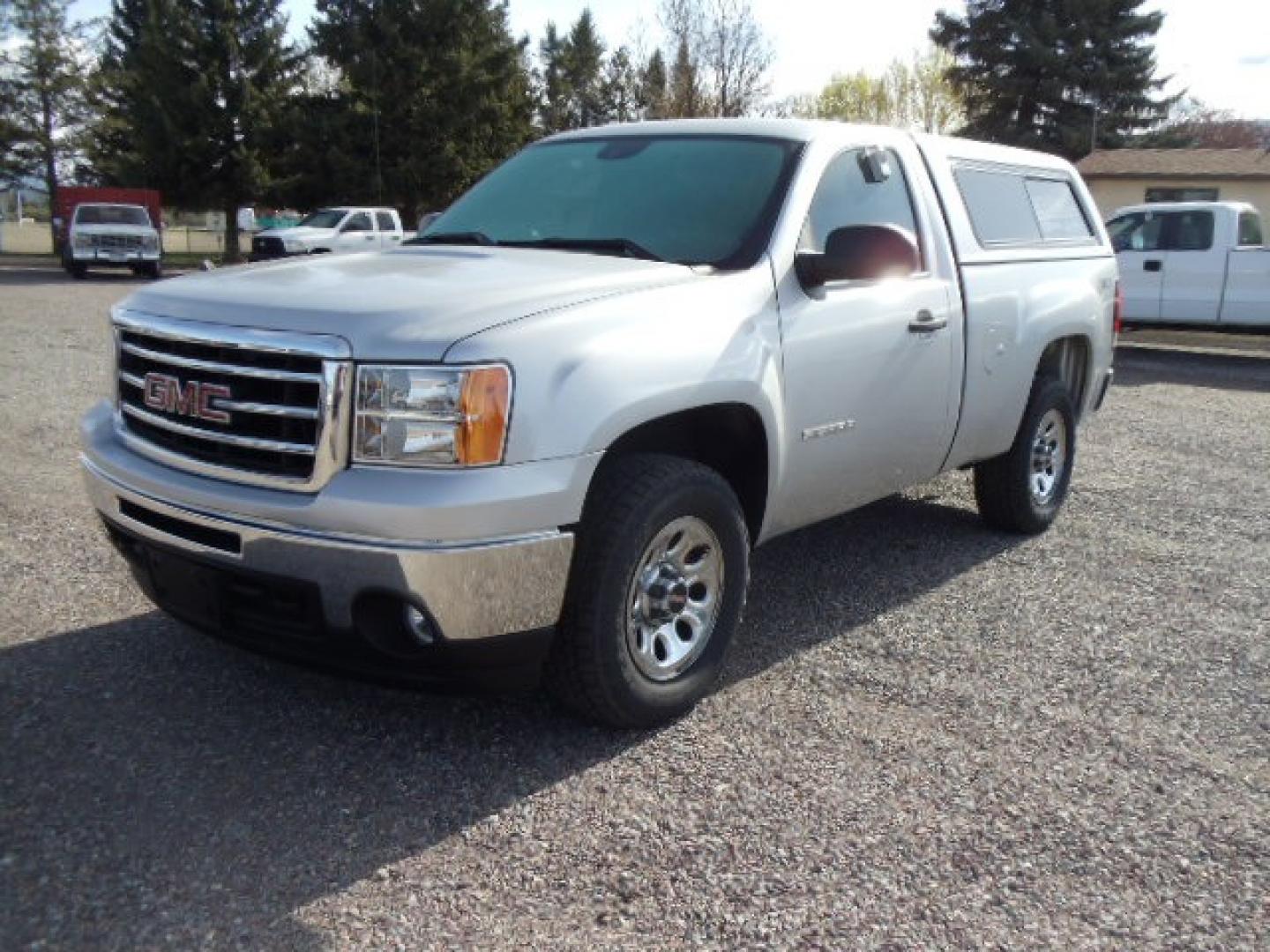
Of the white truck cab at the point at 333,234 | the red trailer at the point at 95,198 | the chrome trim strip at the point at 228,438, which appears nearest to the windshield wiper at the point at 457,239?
the chrome trim strip at the point at 228,438

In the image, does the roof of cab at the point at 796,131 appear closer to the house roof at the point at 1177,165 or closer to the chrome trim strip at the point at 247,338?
the chrome trim strip at the point at 247,338

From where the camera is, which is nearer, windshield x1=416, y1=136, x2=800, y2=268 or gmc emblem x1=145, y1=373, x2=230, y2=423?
gmc emblem x1=145, y1=373, x2=230, y2=423

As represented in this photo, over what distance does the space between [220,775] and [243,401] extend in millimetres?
1061

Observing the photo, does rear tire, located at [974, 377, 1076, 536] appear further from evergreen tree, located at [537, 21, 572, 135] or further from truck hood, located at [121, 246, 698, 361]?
evergreen tree, located at [537, 21, 572, 135]

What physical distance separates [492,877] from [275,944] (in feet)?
1.71

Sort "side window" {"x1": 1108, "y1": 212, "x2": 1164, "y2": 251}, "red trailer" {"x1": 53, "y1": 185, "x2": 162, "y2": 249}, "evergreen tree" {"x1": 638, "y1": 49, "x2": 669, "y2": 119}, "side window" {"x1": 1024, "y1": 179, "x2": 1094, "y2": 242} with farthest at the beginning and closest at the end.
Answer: "evergreen tree" {"x1": 638, "y1": 49, "x2": 669, "y2": 119}, "red trailer" {"x1": 53, "y1": 185, "x2": 162, "y2": 249}, "side window" {"x1": 1108, "y1": 212, "x2": 1164, "y2": 251}, "side window" {"x1": 1024, "y1": 179, "x2": 1094, "y2": 242}

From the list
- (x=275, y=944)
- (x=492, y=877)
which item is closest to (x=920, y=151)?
(x=492, y=877)

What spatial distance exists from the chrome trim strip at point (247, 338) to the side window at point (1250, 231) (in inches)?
603

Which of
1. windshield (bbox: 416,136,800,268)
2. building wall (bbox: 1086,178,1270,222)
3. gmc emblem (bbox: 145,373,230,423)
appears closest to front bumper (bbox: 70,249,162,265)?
building wall (bbox: 1086,178,1270,222)

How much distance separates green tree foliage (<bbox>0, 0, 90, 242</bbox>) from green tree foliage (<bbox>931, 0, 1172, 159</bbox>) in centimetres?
2904

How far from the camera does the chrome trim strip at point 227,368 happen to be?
3021 mm

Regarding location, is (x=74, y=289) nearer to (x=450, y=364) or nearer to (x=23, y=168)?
(x=23, y=168)

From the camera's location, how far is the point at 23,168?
39594 millimetres

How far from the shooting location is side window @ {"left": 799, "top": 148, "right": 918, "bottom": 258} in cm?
417
